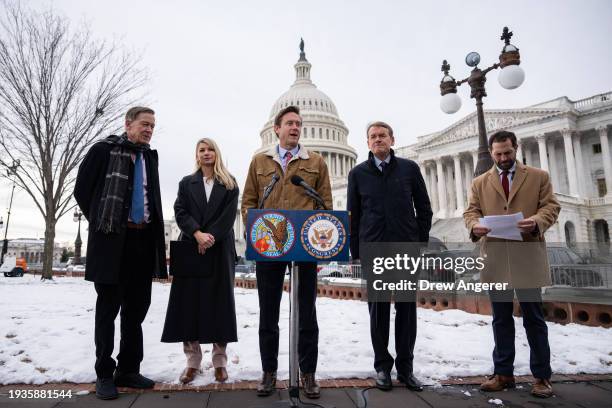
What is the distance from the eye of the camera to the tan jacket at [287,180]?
3.56 metres

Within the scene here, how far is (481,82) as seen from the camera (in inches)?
337

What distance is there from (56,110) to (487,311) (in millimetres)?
16950

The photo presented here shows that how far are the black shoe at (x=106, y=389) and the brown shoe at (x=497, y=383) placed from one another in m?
3.15

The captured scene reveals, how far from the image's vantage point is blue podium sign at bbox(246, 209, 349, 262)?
2814 millimetres

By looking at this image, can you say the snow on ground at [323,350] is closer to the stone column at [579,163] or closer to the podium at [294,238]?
the podium at [294,238]

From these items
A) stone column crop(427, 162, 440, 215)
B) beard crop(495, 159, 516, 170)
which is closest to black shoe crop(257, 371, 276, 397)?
beard crop(495, 159, 516, 170)

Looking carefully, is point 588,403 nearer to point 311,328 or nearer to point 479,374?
point 479,374

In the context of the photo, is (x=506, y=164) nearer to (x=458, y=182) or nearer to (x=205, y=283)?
(x=205, y=283)

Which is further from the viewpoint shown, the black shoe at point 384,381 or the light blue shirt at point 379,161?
the light blue shirt at point 379,161

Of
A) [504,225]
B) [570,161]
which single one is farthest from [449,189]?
[504,225]

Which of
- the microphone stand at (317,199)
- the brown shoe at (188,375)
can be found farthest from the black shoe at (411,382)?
the brown shoe at (188,375)

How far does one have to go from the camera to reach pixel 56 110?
15594mm

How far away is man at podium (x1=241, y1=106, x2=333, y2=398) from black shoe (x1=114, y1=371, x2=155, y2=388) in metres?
1.02

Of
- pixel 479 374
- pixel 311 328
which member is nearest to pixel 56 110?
pixel 311 328
